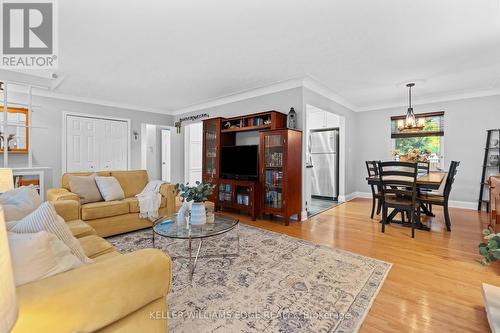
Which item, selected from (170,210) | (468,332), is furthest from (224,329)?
(170,210)

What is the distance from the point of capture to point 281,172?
12.9 ft

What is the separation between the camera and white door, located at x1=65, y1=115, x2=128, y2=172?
5074 mm

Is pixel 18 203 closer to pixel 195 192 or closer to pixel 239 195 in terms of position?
pixel 195 192

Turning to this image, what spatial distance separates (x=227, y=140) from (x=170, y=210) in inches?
76.3

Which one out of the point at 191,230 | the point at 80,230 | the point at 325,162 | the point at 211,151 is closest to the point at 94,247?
the point at 80,230

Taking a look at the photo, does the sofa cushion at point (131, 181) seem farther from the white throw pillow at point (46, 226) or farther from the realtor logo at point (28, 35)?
the white throw pillow at point (46, 226)

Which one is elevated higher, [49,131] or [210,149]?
[49,131]

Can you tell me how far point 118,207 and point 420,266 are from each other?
365cm

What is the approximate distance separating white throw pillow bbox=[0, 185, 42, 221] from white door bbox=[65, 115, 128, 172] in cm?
375

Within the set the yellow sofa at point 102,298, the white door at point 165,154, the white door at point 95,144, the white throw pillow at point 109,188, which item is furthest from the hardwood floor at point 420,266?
the white door at point 165,154

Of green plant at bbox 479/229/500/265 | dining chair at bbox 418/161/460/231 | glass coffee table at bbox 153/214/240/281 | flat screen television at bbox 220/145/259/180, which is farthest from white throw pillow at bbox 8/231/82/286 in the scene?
dining chair at bbox 418/161/460/231

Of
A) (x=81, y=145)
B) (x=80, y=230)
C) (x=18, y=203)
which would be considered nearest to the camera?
(x=18, y=203)

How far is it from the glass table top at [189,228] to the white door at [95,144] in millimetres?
3838

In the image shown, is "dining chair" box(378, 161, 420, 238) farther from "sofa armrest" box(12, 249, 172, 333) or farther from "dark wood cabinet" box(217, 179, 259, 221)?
"sofa armrest" box(12, 249, 172, 333)
